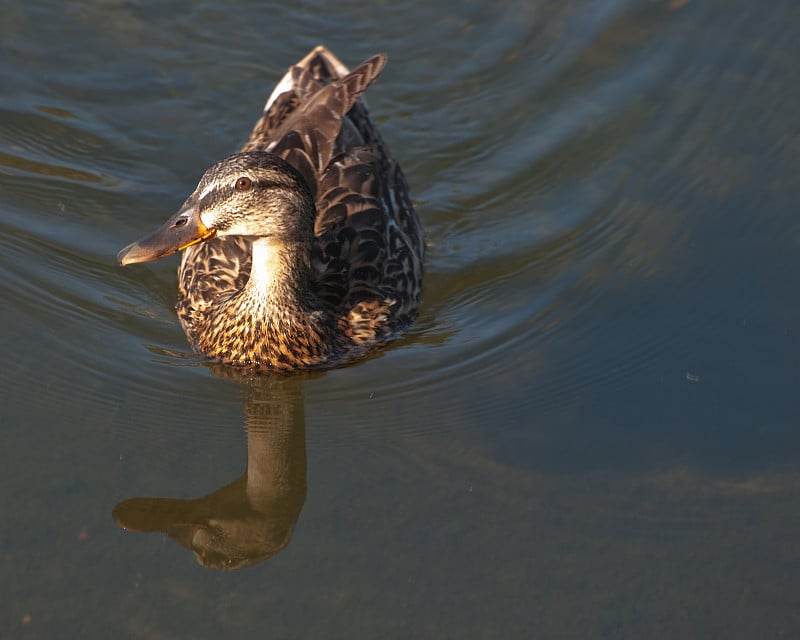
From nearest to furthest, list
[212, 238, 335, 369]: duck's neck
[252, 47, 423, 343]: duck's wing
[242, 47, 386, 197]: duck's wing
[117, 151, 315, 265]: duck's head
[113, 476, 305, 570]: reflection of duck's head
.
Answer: [113, 476, 305, 570]: reflection of duck's head
[117, 151, 315, 265]: duck's head
[212, 238, 335, 369]: duck's neck
[252, 47, 423, 343]: duck's wing
[242, 47, 386, 197]: duck's wing

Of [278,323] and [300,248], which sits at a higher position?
[300,248]

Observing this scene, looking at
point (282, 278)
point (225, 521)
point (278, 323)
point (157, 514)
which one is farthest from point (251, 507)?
point (282, 278)

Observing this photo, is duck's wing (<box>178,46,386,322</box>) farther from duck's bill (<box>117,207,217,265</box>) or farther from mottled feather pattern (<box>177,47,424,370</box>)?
duck's bill (<box>117,207,217,265</box>)

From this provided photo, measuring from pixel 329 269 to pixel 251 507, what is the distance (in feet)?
5.57

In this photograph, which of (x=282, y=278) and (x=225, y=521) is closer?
(x=225, y=521)

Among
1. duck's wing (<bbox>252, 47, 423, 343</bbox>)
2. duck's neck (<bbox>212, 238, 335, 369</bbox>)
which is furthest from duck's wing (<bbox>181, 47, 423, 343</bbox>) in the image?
duck's neck (<bbox>212, 238, 335, 369</bbox>)

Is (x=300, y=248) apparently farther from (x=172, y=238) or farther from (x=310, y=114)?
(x=310, y=114)

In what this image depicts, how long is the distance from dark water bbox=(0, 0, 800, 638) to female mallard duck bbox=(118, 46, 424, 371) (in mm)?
216

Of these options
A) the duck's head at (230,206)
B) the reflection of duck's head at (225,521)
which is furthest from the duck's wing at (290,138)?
the reflection of duck's head at (225,521)

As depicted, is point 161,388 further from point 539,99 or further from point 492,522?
point 539,99

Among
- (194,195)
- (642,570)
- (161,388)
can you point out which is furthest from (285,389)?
(642,570)

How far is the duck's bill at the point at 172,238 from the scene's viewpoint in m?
6.92

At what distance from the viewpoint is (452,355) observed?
7715 millimetres

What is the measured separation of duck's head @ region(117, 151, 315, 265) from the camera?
6.90m
